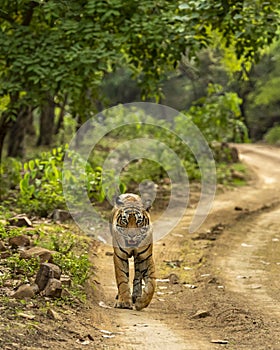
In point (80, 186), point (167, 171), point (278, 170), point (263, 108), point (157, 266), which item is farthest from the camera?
point (263, 108)

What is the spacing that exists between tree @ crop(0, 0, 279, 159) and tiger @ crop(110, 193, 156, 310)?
5104mm

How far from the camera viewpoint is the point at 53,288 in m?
7.04

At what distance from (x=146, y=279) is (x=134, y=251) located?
1.08 ft

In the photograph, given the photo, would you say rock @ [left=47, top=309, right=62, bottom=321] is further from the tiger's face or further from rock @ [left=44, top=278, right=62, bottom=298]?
the tiger's face

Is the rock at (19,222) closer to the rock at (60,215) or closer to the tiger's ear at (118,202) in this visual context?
the rock at (60,215)

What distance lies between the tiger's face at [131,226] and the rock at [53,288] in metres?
0.91

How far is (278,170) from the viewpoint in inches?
1022

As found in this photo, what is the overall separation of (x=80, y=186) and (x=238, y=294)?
4813mm

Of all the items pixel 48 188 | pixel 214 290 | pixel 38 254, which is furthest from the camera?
pixel 48 188

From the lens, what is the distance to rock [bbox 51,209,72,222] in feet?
40.1

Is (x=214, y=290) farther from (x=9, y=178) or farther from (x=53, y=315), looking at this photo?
(x=9, y=178)

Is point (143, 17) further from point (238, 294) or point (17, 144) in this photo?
point (17, 144)

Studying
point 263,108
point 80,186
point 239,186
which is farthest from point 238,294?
point 263,108

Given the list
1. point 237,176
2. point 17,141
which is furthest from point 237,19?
point 17,141
